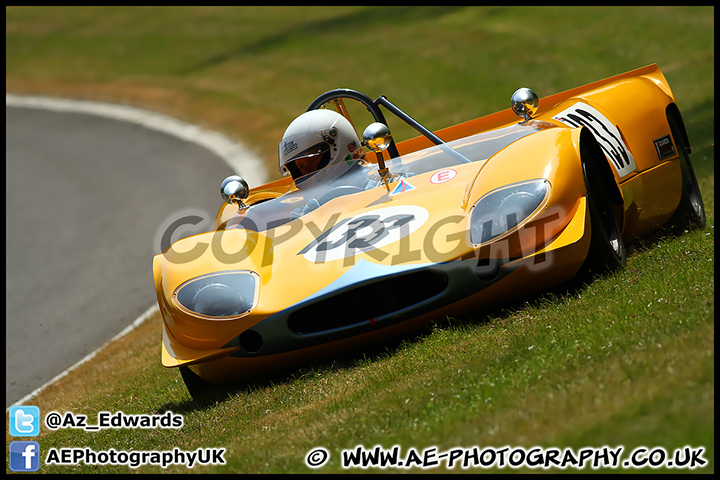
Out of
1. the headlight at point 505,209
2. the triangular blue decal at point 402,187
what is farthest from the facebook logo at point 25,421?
the headlight at point 505,209

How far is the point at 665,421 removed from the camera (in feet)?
9.37

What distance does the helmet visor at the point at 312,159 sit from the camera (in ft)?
20.5

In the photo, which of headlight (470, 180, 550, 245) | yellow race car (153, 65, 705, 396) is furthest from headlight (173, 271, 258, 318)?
headlight (470, 180, 550, 245)

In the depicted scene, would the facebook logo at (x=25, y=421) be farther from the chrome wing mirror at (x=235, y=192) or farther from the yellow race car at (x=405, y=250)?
the chrome wing mirror at (x=235, y=192)

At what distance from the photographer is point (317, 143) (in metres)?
6.24

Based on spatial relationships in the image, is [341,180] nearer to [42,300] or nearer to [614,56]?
[42,300]

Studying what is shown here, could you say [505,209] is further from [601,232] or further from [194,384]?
[194,384]

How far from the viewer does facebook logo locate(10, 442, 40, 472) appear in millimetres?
4656

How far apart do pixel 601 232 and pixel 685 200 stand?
1747 mm

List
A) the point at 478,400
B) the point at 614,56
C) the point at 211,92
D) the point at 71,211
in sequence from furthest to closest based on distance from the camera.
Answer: the point at 211,92 < the point at 614,56 < the point at 71,211 < the point at 478,400

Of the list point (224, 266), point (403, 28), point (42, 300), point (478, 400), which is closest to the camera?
point (478, 400)

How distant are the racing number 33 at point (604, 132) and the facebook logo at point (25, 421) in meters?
4.30

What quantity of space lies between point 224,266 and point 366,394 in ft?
4.46

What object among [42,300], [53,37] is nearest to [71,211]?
[42,300]
